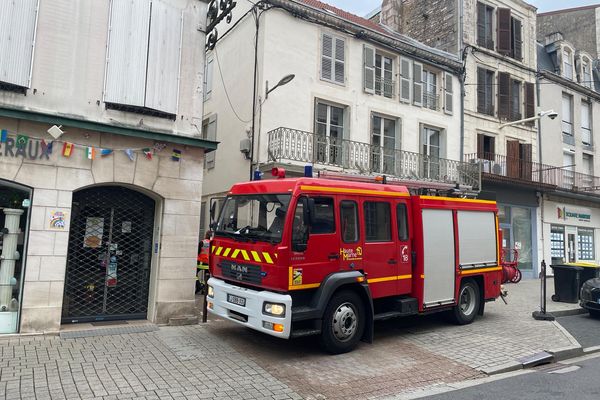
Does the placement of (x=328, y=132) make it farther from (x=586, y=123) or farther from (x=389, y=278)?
(x=586, y=123)

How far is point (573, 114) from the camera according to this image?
2191 centimetres

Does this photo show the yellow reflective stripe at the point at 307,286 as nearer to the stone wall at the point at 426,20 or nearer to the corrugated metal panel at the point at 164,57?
the corrugated metal panel at the point at 164,57

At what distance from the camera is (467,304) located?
922 cm

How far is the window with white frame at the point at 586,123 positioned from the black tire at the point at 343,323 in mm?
21503

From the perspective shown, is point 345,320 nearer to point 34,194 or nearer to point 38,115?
point 34,194

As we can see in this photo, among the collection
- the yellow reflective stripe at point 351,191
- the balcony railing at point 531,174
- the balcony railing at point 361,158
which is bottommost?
the yellow reflective stripe at point 351,191

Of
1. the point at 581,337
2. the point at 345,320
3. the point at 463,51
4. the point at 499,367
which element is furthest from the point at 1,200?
the point at 463,51

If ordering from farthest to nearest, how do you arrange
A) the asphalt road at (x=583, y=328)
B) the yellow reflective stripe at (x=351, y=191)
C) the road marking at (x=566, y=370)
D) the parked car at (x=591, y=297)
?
1. the parked car at (x=591, y=297)
2. the asphalt road at (x=583, y=328)
3. the yellow reflective stripe at (x=351, y=191)
4. the road marking at (x=566, y=370)

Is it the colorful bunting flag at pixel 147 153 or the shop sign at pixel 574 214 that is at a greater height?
the shop sign at pixel 574 214

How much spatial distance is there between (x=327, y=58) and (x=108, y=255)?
30.2 feet

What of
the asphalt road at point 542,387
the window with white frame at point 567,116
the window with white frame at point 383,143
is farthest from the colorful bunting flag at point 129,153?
the window with white frame at point 567,116

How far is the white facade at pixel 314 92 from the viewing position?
501 inches

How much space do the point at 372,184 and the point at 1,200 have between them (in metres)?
6.19

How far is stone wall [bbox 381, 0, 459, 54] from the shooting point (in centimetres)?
1827
